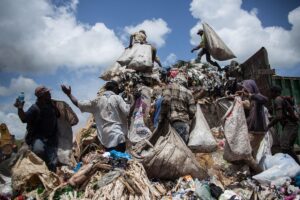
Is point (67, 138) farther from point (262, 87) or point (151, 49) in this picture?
point (262, 87)

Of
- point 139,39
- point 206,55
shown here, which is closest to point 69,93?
point 139,39

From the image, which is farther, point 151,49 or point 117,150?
point 151,49

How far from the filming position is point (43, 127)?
14.9 feet

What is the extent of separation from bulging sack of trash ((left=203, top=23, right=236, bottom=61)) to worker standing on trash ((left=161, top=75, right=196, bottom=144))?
4.31 m

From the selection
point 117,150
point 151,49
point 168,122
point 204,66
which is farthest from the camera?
point 204,66

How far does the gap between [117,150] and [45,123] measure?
1051mm

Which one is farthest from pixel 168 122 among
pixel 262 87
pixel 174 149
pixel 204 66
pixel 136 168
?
pixel 204 66

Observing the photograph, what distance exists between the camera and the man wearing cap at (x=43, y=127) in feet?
14.5

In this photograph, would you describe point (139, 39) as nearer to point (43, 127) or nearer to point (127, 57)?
point (127, 57)

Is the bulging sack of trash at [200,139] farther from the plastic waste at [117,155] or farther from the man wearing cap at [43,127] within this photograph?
the man wearing cap at [43,127]

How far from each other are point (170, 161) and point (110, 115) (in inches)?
38.7

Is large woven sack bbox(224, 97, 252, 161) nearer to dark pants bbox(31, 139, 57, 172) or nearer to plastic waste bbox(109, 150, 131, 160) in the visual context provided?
plastic waste bbox(109, 150, 131, 160)

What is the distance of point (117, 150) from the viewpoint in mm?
4391

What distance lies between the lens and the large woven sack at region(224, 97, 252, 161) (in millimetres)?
4711
